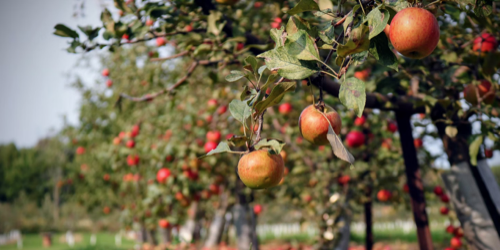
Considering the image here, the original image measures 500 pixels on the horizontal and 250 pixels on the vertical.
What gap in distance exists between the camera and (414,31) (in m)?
0.96

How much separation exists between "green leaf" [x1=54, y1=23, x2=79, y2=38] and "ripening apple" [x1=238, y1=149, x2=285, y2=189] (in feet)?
5.11

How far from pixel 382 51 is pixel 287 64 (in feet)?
0.92

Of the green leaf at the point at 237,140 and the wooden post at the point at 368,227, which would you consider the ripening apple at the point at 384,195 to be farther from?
the green leaf at the point at 237,140

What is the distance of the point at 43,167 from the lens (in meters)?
31.8

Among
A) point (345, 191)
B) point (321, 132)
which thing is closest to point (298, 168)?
point (345, 191)

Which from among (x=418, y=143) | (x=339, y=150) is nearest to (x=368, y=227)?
(x=418, y=143)

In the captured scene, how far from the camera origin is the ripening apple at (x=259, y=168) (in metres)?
1.02

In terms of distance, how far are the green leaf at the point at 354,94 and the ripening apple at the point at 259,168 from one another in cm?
26

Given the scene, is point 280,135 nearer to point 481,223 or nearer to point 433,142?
point 433,142

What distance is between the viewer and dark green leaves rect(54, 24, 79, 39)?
6.59ft

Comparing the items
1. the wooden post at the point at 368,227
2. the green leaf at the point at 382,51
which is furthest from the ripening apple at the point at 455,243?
the green leaf at the point at 382,51

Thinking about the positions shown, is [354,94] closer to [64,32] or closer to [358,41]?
[358,41]

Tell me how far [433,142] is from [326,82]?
2941 mm

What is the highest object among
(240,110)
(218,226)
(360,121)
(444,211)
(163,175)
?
(240,110)
